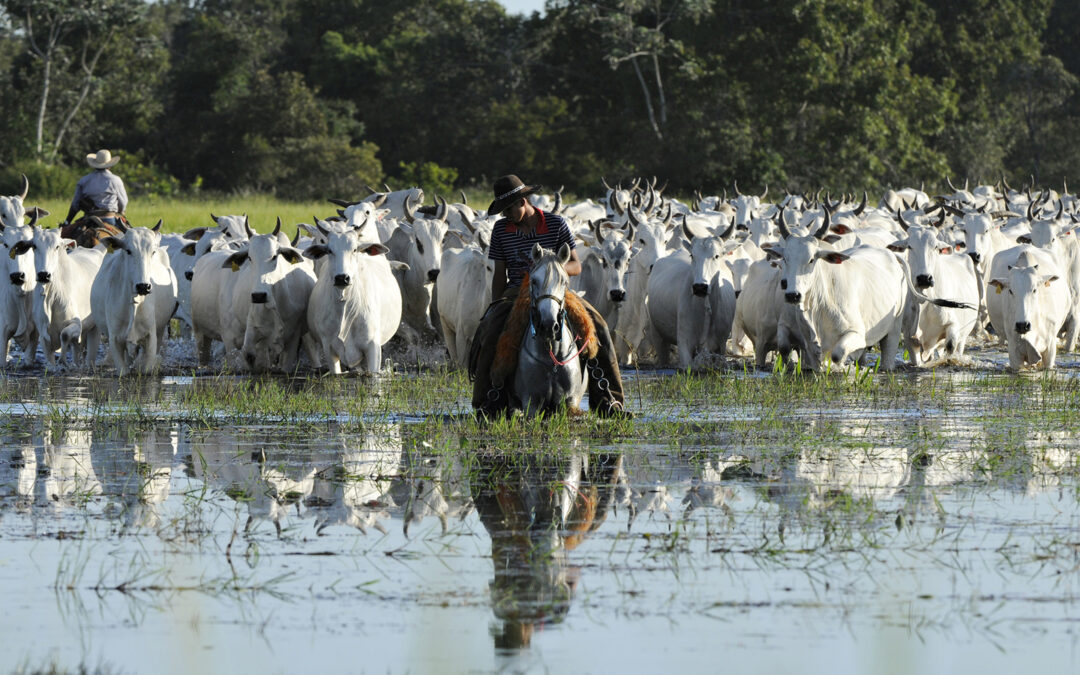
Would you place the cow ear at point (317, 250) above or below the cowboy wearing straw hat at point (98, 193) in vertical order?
below

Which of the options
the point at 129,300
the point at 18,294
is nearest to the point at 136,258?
the point at 129,300

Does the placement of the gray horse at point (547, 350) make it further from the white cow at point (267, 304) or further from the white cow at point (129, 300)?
the white cow at point (129, 300)

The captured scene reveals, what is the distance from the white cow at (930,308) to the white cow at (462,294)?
396 centimetres

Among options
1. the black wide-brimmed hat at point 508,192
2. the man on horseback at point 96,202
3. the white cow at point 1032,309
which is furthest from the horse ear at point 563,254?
the man on horseback at point 96,202

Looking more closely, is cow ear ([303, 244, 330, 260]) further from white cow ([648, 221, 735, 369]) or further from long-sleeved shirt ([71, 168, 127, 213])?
long-sleeved shirt ([71, 168, 127, 213])

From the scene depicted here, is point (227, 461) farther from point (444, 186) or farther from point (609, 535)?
point (444, 186)

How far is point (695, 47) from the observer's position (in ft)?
→ 155

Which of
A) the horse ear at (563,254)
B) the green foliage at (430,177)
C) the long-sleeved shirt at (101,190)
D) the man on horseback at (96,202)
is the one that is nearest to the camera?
the horse ear at (563,254)

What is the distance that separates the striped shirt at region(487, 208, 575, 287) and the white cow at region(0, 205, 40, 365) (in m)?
6.97

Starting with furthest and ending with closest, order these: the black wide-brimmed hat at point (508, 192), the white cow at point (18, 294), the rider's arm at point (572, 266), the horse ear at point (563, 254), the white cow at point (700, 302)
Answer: the white cow at point (18, 294) < the white cow at point (700, 302) < the black wide-brimmed hat at point (508, 192) < the rider's arm at point (572, 266) < the horse ear at point (563, 254)

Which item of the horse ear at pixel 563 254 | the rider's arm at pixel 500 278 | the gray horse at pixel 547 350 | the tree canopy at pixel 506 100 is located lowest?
the gray horse at pixel 547 350

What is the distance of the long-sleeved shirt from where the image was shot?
18688 mm

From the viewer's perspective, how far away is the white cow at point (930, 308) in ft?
53.4

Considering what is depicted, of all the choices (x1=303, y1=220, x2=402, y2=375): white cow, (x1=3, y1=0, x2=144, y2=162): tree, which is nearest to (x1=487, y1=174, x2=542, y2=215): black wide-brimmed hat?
(x1=303, y1=220, x2=402, y2=375): white cow
